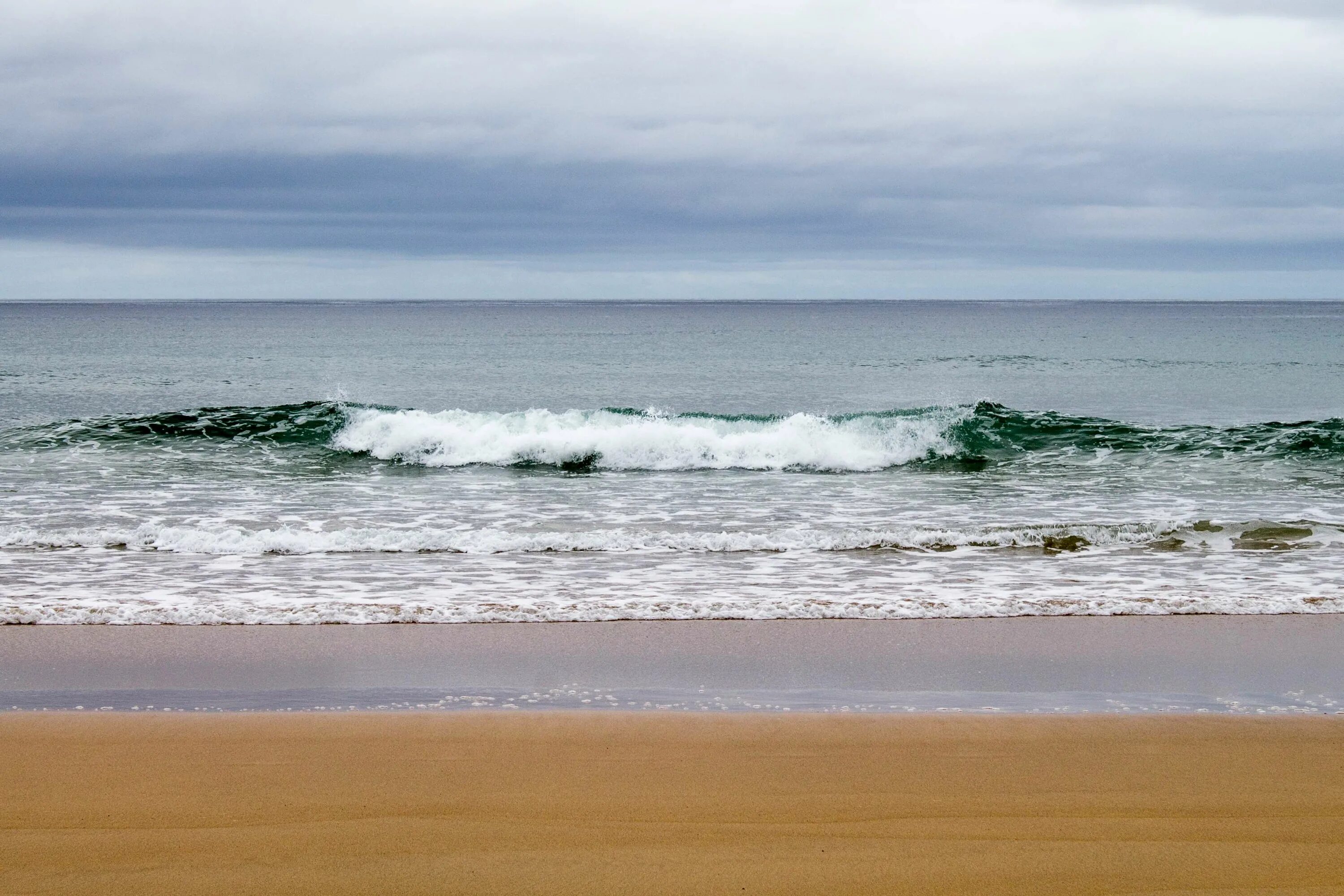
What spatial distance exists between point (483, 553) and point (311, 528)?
229 centimetres

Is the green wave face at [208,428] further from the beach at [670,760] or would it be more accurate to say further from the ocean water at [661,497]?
the beach at [670,760]

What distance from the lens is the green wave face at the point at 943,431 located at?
722 inches

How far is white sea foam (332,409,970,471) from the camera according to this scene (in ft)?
57.9

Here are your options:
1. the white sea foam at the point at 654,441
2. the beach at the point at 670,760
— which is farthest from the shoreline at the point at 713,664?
the white sea foam at the point at 654,441

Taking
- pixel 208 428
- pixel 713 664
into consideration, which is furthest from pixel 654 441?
pixel 713 664

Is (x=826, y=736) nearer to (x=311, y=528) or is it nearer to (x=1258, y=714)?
(x=1258, y=714)

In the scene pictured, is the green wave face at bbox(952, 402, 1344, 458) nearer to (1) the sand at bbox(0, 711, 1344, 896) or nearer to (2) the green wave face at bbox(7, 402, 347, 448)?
(2) the green wave face at bbox(7, 402, 347, 448)

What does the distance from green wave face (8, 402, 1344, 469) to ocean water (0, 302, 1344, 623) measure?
0.09 metres

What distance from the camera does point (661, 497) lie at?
13.8 metres

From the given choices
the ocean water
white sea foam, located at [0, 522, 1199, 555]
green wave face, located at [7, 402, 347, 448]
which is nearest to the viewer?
the ocean water

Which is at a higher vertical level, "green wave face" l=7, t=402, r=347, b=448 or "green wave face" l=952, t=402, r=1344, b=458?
"green wave face" l=7, t=402, r=347, b=448

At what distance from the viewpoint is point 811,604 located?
24.9 ft

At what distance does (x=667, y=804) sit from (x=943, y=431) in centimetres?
1568

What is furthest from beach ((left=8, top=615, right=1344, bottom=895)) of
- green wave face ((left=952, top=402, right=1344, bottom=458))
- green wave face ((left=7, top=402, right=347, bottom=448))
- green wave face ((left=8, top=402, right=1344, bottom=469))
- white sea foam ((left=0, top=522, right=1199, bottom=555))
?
green wave face ((left=7, top=402, right=347, bottom=448))
